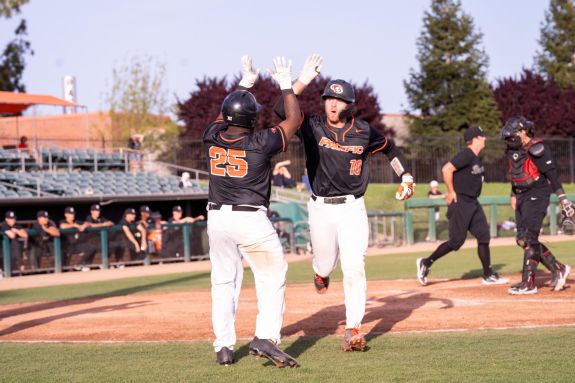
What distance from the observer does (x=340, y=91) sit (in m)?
7.80

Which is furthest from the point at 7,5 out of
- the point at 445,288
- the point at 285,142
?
the point at 285,142

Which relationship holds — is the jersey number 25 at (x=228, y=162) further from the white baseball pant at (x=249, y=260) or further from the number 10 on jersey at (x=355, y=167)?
the number 10 on jersey at (x=355, y=167)

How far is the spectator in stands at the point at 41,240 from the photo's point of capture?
2005 centimetres

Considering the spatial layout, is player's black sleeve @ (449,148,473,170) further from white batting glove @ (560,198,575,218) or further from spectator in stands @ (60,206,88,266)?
spectator in stands @ (60,206,88,266)

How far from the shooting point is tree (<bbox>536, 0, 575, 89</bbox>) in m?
63.6

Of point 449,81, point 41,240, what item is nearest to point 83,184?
point 41,240

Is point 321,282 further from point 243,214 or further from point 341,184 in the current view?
point 243,214

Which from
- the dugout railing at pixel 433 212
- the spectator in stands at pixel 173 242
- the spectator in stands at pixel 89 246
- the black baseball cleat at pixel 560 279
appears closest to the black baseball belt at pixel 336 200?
the black baseball cleat at pixel 560 279

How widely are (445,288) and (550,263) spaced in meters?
1.57

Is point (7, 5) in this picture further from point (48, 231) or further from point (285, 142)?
point (285, 142)

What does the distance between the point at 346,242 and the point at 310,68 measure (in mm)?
1536

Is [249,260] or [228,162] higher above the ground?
[228,162]

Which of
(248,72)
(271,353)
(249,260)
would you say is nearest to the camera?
(271,353)

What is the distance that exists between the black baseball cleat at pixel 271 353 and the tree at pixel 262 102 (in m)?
37.9
